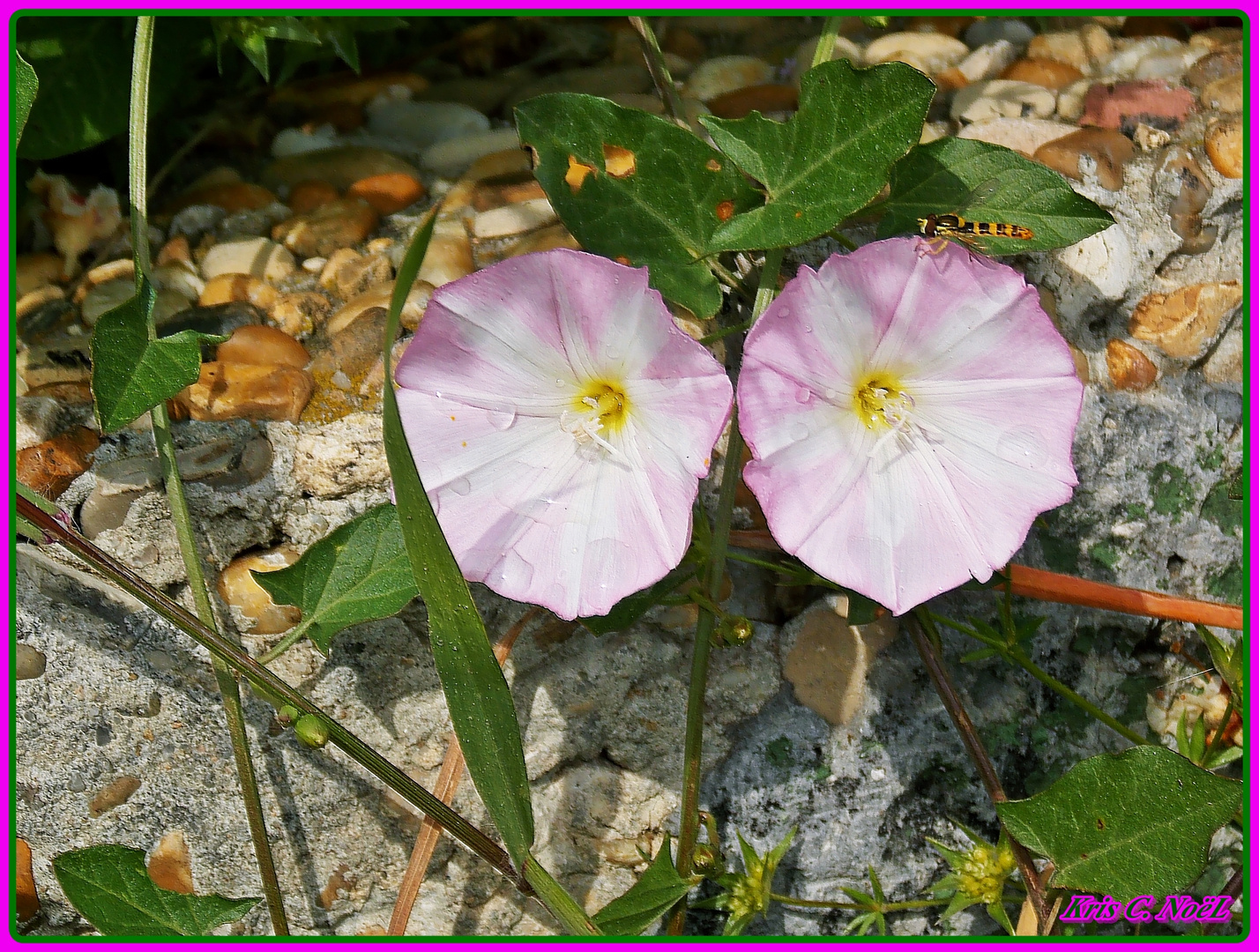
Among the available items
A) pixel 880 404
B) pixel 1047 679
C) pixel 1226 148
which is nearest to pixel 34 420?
pixel 880 404

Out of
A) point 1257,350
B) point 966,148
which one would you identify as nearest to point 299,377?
point 966,148

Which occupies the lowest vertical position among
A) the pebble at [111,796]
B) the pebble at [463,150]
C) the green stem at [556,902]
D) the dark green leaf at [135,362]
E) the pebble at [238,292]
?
the green stem at [556,902]

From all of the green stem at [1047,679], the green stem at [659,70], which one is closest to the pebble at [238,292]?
the green stem at [659,70]

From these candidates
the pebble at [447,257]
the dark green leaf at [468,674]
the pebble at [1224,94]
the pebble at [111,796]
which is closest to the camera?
the dark green leaf at [468,674]

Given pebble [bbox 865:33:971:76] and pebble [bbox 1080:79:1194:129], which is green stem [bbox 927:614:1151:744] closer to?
pebble [bbox 1080:79:1194:129]

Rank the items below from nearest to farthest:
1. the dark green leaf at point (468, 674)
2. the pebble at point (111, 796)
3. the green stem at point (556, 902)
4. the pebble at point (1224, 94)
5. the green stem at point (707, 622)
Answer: the dark green leaf at point (468, 674), the green stem at point (556, 902), the green stem at point (707, 622), the pebble at point (111, 796), the pebble at point (1224, 94)

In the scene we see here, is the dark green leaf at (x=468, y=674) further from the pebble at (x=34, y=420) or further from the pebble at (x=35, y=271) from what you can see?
the pebble at (x=35, y=271)

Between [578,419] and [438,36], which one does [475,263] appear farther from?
[438,36]
